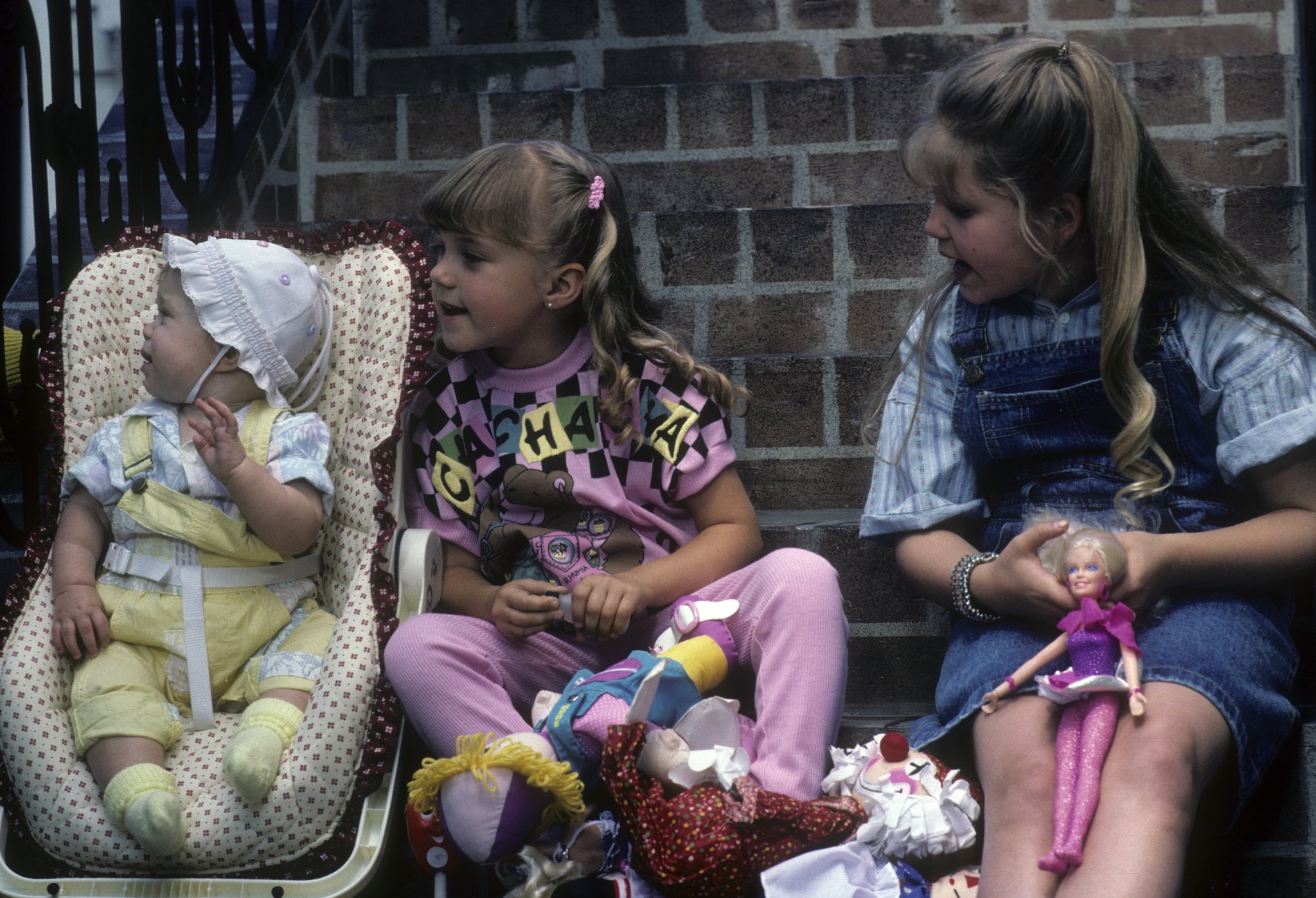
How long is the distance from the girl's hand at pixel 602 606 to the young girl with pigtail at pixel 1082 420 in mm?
363

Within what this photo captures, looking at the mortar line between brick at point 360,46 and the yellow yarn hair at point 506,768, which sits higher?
the mortar line between brick at point 360,46

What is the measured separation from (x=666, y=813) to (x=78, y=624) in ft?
2.81

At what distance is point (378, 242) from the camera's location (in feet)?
6.68

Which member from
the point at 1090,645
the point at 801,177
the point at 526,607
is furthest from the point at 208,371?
the point at 801,177

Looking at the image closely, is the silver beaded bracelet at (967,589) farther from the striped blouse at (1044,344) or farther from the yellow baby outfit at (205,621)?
the yellow baby outfit at (205,621)

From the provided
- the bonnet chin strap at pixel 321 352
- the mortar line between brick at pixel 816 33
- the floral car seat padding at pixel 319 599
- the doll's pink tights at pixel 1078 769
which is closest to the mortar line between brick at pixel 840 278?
the floral car seat padding at pixel 319 599

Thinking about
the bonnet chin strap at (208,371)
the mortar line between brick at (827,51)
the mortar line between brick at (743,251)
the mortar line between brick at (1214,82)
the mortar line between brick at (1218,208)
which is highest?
the mortar line between brick at (827,51)

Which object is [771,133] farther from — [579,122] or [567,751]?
[567,751]

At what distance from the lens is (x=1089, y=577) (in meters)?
1.52

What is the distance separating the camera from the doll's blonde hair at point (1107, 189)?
1.70m

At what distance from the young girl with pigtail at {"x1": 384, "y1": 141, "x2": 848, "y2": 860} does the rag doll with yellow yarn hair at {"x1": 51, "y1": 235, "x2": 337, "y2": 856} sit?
0.19 metres

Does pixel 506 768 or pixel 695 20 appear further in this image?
pixel 695 20

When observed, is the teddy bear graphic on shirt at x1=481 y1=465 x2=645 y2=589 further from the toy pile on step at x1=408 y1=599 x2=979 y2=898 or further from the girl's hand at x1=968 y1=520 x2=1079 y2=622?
the girl's hand at x1=968 y1=520 x2=1079 y2=622

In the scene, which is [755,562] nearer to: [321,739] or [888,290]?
[321,739]
